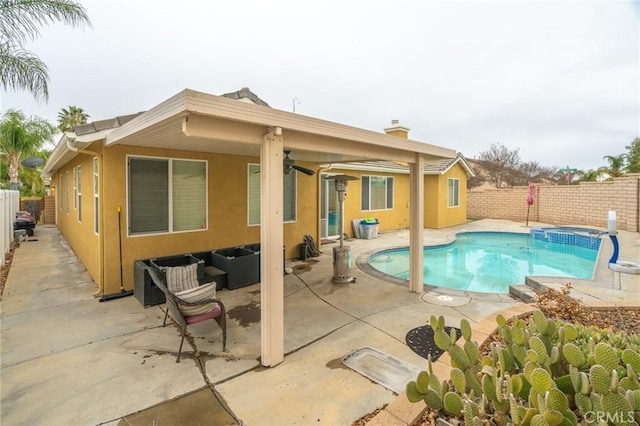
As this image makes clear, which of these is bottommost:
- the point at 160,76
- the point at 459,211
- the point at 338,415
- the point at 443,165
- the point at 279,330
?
the point at 338,415

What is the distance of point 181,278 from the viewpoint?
203 inches

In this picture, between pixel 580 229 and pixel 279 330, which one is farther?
pixel 580 229

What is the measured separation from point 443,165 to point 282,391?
15.1 m

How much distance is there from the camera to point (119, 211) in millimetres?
5781

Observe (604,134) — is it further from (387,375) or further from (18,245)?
(18,245)

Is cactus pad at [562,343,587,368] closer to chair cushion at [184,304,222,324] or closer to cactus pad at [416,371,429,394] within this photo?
cactus pad at [416,371,429,394]

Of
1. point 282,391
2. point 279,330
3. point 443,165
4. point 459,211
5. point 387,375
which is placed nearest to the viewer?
point 282,391

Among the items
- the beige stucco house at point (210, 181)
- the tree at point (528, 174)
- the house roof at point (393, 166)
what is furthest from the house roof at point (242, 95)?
the tree at point (528, 174)

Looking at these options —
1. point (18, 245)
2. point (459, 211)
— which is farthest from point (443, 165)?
point (18, 245)

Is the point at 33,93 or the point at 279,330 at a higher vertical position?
the point at 33,93

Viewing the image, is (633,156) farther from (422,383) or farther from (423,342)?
(422,383)

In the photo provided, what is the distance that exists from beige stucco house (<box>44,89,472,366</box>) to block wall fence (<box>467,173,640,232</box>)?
13.0 meters

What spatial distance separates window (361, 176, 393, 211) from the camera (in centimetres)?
1381

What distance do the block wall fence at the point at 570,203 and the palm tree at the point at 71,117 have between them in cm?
3642
